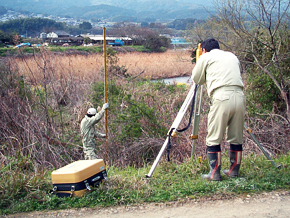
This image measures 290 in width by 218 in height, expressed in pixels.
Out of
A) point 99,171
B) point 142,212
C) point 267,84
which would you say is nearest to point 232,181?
point 142,212

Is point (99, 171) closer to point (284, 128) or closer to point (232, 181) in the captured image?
point (232, 181)

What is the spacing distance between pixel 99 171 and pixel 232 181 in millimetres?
1834

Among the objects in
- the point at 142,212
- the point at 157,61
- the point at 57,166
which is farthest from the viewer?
the point at 157,61

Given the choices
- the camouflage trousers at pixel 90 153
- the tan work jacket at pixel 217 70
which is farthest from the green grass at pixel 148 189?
the camouflage trousers at pixel 90 153

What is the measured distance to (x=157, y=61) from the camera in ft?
78.5

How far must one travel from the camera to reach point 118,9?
13750 centimetres

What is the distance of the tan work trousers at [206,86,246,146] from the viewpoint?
402 cm

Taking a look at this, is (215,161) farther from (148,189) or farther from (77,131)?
(77,131)

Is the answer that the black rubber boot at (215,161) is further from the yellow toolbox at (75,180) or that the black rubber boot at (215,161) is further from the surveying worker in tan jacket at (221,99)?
the yellow toolbox at (75,180)

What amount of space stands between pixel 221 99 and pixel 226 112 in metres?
0.18

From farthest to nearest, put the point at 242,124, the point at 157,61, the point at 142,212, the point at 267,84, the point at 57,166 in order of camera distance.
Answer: the point at 157,61 → the point at 267,84 → the point at 57,166 → the point at 242,124 → the point at 142,212

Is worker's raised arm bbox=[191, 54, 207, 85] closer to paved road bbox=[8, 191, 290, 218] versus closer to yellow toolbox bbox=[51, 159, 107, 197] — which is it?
paved road bbox=[8, 191, 290, 218]

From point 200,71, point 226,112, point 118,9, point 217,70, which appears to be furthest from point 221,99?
point 118,9

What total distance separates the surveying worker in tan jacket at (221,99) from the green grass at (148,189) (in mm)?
266
